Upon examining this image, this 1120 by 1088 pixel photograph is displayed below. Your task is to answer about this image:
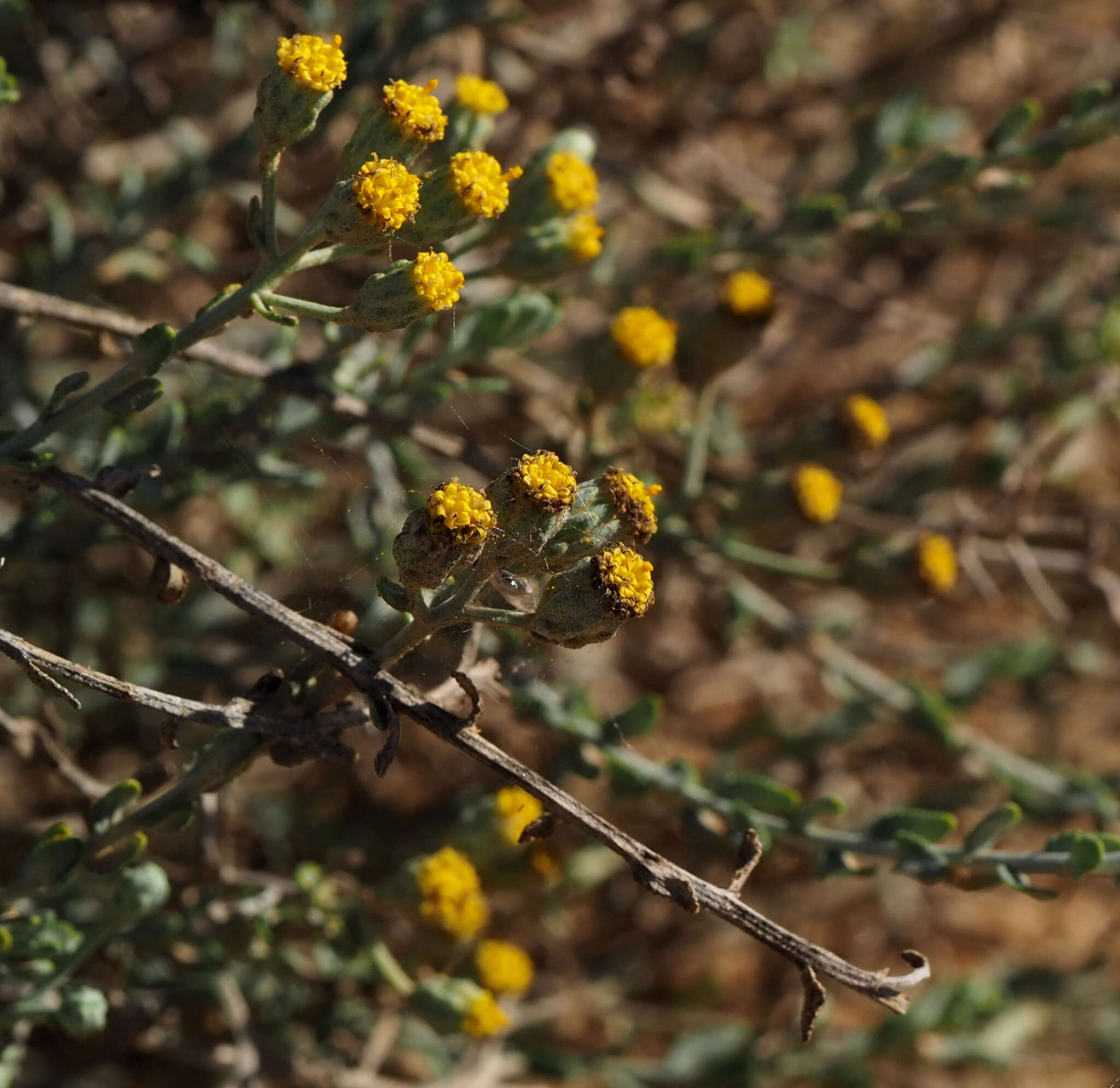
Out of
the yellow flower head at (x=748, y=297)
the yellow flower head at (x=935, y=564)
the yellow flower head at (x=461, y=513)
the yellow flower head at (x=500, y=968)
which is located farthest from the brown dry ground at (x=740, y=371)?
the yellow flower head at (x=461, y=513)

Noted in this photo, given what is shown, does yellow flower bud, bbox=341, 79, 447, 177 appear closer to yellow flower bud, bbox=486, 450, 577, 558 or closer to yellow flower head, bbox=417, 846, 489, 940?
yellow flower bud, bbox=486, 450, 577, 558

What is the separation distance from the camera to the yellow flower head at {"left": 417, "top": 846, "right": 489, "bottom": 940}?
3004 mm

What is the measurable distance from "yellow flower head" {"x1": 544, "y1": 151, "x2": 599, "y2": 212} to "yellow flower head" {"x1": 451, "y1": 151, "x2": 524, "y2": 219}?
1.54 feet

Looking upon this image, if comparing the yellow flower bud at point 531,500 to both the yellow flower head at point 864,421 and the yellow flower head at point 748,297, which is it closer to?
the yellow flower head at point 748,297

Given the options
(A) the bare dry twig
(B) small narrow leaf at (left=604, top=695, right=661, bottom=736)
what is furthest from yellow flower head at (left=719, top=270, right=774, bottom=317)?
(A) the bare dry twig

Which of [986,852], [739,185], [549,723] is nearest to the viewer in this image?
[986,852]

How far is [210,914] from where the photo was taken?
288cm

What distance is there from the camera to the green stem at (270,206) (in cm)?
216

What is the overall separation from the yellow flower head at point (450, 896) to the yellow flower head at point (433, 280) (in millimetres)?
1492

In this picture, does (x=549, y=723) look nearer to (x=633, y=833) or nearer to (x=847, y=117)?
(x=633, y=833)

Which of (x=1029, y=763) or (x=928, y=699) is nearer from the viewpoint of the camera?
(x=928, y=699)

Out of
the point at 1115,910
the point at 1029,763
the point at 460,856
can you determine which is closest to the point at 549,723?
the point at 460,856

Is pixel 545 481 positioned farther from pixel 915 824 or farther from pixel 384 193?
pixel 915 824

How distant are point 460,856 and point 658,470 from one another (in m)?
1.46
